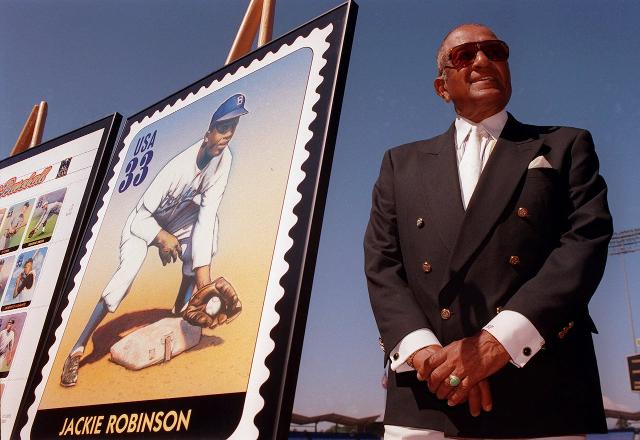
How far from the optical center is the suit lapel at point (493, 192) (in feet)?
5.74

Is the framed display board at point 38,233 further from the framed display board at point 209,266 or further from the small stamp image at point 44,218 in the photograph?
the framed display board at point 209,266

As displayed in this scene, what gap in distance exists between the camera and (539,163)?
182 cm

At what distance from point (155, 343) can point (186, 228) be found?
408 millimetres

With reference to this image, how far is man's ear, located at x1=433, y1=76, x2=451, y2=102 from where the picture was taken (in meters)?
2.07

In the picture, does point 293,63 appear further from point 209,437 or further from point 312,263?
point 209,437

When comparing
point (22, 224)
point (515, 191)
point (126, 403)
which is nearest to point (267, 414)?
point (126, 403)

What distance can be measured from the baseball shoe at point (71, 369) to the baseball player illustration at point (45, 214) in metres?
0.81

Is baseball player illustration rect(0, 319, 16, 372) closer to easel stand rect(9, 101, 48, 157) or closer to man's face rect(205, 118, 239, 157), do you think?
man's face rect(205, 118, 239, 157)

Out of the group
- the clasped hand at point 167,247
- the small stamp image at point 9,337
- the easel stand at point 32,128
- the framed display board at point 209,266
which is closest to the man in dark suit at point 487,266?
the framed display board at point 209,266

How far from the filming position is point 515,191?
178 cm

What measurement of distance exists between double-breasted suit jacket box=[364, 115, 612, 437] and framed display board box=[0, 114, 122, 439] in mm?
1408

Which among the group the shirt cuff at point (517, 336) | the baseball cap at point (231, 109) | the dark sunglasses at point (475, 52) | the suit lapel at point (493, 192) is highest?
the dark sunglasses at point (475, 52)

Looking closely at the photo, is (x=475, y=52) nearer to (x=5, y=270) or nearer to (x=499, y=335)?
(x=499, y=335)

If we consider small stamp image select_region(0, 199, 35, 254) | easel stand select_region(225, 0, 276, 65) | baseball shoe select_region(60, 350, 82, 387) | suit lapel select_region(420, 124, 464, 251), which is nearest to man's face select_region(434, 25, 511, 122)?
suit lapel select_region(420, 124, 464, 251)
